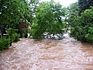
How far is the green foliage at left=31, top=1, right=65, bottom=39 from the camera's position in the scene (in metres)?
15.5

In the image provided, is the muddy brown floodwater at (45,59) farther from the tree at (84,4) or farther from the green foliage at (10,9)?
the tree at (84,4)

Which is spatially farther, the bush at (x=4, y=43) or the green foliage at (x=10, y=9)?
the bush at (x=4, y=43)

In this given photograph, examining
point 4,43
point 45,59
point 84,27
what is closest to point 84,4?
point 84,27

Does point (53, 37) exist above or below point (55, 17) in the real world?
below

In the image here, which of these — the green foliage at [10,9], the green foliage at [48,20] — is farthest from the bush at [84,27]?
the green foliage at [10,9]

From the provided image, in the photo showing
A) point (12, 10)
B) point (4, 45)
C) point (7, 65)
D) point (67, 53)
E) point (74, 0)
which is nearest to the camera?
point (7, 65)

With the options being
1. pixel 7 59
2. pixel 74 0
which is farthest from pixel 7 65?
pixel 74 0

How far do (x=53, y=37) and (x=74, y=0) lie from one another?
4926mm

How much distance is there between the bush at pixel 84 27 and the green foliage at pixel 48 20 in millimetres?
1051

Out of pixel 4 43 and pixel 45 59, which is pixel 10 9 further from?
pixel 4 43

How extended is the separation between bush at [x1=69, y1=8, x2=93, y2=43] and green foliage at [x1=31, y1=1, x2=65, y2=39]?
105cm

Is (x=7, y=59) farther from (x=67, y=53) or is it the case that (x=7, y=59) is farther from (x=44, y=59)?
(x=67, y=53)

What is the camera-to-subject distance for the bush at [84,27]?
44.4 ft

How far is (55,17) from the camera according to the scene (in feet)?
51.3
